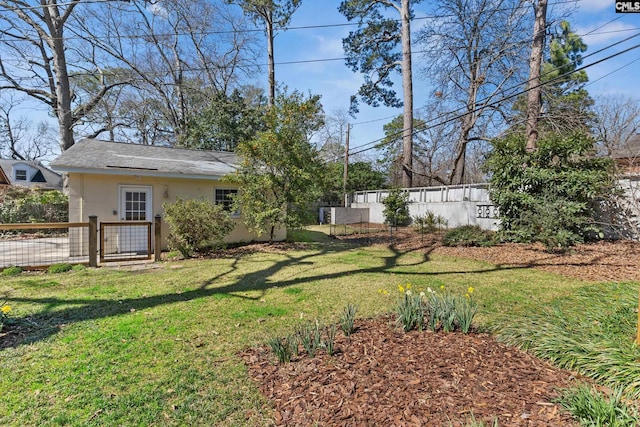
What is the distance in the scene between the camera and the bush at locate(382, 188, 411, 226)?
1642 centimetres

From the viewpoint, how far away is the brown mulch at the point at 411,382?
208 centimetres

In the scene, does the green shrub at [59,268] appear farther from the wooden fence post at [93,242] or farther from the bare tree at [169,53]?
the bare tree at [169,53]

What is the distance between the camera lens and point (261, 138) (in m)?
9.45

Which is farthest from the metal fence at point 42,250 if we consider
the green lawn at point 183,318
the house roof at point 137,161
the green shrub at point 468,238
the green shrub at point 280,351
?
the green shrub at point 468,238

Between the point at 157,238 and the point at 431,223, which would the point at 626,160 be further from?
the point at 157,238

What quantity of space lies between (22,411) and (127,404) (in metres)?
0.74

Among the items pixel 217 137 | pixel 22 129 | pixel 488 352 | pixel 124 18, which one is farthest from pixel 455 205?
pixel 22 129

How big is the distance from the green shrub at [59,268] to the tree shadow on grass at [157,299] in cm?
Result: 197

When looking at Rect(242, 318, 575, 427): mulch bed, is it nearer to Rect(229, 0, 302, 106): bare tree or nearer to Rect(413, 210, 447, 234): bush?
Rect(413, 210, 447, 234): bush

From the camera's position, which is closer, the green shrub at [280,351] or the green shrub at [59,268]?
the green shrub at [280,351]

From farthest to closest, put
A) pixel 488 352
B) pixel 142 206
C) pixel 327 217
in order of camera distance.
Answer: pixel 327 217 < pixel 142 206 < pixel 488 352

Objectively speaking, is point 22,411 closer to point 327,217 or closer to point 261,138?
point 261,138

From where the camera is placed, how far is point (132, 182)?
29.2ft

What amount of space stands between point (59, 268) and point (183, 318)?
4.47 metres
